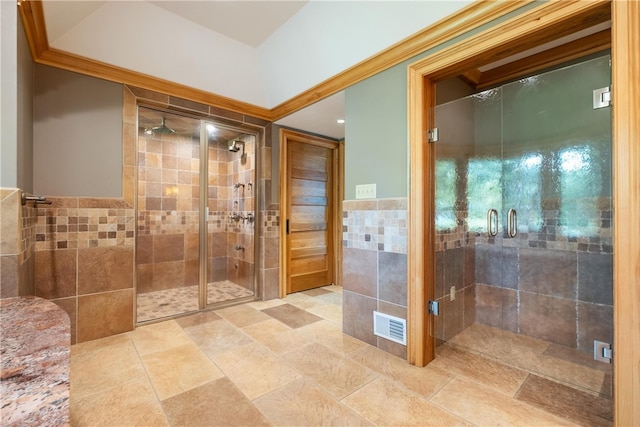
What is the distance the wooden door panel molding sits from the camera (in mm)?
3480

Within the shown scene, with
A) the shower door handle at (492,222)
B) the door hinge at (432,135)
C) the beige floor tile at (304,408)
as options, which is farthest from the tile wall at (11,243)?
the shower door handle at (492,222)

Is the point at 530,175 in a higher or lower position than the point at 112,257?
higher

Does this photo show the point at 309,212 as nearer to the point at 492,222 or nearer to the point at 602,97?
the point at 492,222

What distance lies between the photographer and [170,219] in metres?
3.78

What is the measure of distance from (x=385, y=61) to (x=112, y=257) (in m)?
2.65

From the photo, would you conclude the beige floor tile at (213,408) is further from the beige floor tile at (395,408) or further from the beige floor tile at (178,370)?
the beige floor tile at (395,408)

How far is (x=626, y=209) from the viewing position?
1.23 metres

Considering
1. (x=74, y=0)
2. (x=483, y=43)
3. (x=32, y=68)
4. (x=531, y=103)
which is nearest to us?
(x=483, y=43)

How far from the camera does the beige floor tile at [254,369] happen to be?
Result: 1.67m

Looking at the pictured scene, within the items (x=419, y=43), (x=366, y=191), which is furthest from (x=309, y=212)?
(x=419, y=43)

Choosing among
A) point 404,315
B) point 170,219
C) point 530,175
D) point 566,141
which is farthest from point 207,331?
point 566,141

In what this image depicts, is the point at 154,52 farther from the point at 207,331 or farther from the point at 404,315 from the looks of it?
the point at 404,315

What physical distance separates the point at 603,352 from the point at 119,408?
260 cm

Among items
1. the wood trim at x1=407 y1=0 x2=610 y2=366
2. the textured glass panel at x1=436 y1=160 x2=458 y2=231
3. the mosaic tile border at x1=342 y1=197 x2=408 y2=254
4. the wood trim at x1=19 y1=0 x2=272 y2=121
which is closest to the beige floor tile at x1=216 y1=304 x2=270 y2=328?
the mosaic tile border at x1=342 y1=197 x2=408 y2=254
